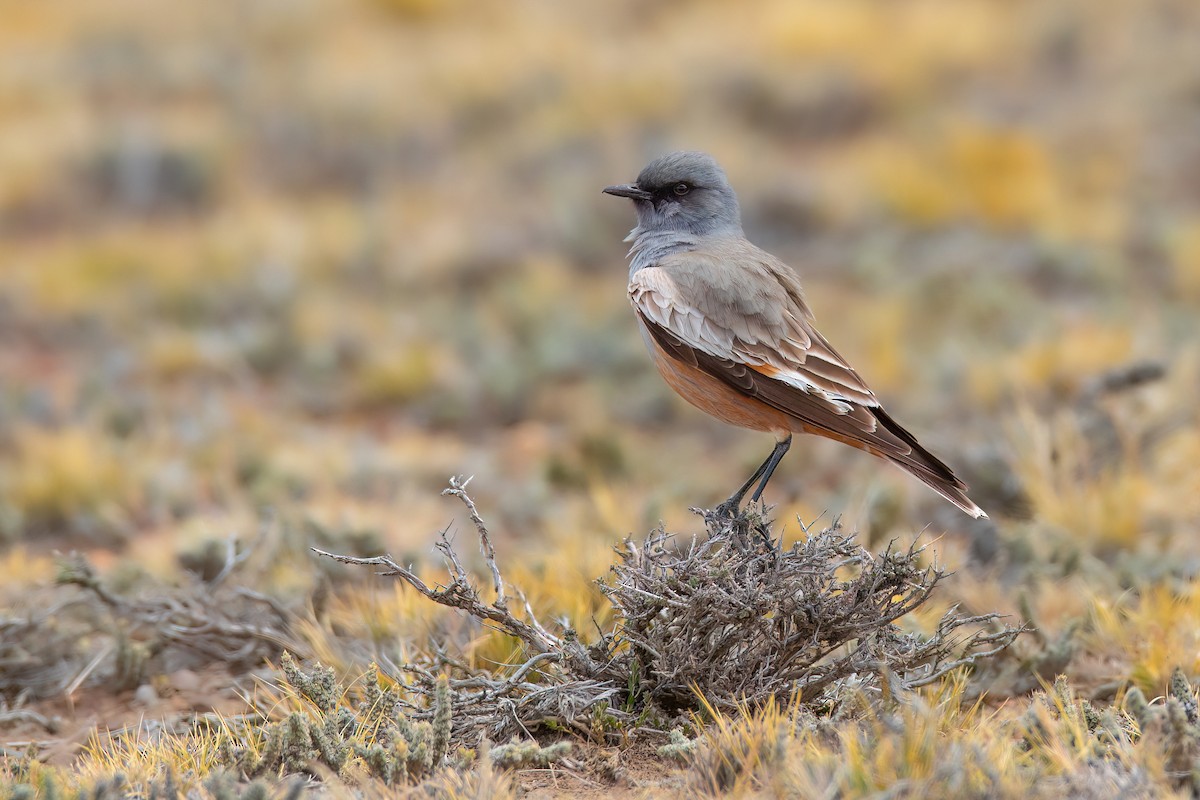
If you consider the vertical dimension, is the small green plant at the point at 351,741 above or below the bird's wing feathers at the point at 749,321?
below

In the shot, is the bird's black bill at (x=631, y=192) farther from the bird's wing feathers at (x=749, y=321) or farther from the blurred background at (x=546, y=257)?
the blurred background at (x=546, y=257)

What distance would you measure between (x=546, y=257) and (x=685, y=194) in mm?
7266

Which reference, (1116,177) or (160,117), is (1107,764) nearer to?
(1116,177)

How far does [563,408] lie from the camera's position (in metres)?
9.93

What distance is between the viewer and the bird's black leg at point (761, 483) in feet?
14.8

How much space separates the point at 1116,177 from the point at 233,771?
13131 millimetres

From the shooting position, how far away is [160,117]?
15562mm

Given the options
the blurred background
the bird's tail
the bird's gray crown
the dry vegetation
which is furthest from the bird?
the blurred background

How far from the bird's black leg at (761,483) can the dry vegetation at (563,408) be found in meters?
0.13

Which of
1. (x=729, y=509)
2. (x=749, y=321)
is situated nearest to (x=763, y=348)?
(x=749, y=321)

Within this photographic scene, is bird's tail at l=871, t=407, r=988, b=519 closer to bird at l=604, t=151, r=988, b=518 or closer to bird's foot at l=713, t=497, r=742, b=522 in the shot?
bird at l=604, t=151, r=988, b=518

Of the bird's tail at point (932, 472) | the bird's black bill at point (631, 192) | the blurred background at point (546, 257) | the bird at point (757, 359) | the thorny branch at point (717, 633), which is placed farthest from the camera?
the blurred background at point (546, 257)

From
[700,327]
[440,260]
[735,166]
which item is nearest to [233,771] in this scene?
[700,327]

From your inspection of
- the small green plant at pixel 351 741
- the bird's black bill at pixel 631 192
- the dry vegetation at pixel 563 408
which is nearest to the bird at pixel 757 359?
the bird's black bill at pixel 631 192
